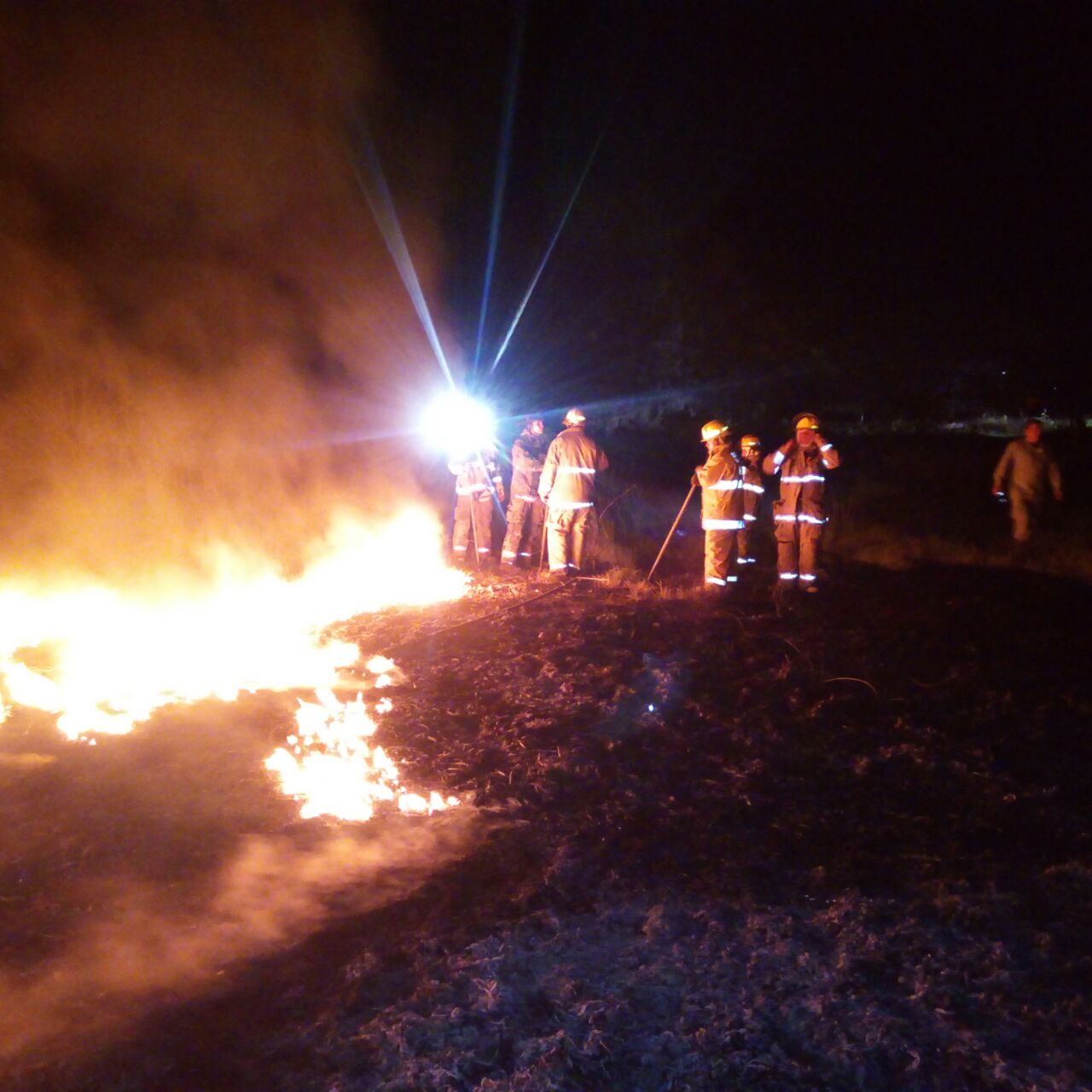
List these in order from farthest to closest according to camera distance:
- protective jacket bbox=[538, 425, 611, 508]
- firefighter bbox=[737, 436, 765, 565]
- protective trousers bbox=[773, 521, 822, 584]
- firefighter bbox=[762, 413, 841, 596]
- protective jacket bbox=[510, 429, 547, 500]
Result: 1. protective jacket bbox=[510, 429, 547, 500]
2. firefighter bbox=[737, 436, 765, 565]
3. protective jacket bbox=[538, 425, 611, 508]
4. protective trousers bbox=[773, 521, 822, 584]
5. firefighter bbox=[762, 413, 841, 596]

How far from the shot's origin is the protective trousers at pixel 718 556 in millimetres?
7867

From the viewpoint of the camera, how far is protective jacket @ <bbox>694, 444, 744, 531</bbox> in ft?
25.0

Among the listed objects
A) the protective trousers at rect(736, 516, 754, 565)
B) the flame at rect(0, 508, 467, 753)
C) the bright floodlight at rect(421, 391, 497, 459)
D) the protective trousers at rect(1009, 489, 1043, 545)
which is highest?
the bright floodlight at rect(421, 391, 497, 459)

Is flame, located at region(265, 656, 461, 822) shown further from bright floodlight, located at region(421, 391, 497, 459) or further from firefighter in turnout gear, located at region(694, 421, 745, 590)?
bright floodlight, located at region(421, 391, 497, 459)

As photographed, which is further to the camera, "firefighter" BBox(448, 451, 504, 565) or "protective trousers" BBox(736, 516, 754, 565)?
"firefighter" BBox(448, 451, 504, 565)

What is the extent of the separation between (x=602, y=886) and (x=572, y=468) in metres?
5.46

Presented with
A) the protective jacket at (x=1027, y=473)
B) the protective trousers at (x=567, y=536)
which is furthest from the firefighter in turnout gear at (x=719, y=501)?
the protective jacket at (x=1027, y=473)

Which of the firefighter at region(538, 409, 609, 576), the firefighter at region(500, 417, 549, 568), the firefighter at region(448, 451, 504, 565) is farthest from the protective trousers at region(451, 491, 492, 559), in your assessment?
the firefighter at region(538, 409, 609, 576)

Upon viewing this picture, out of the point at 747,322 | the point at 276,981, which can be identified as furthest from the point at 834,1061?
the point at 747,322

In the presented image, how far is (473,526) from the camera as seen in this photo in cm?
1012

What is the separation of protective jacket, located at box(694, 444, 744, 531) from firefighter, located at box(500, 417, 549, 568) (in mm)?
2389

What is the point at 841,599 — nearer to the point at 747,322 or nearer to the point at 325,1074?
the point at 325,1074

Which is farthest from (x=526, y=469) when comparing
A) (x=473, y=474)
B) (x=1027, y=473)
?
(x=1027, y=473)

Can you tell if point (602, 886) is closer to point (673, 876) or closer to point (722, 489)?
point (673, 876)
